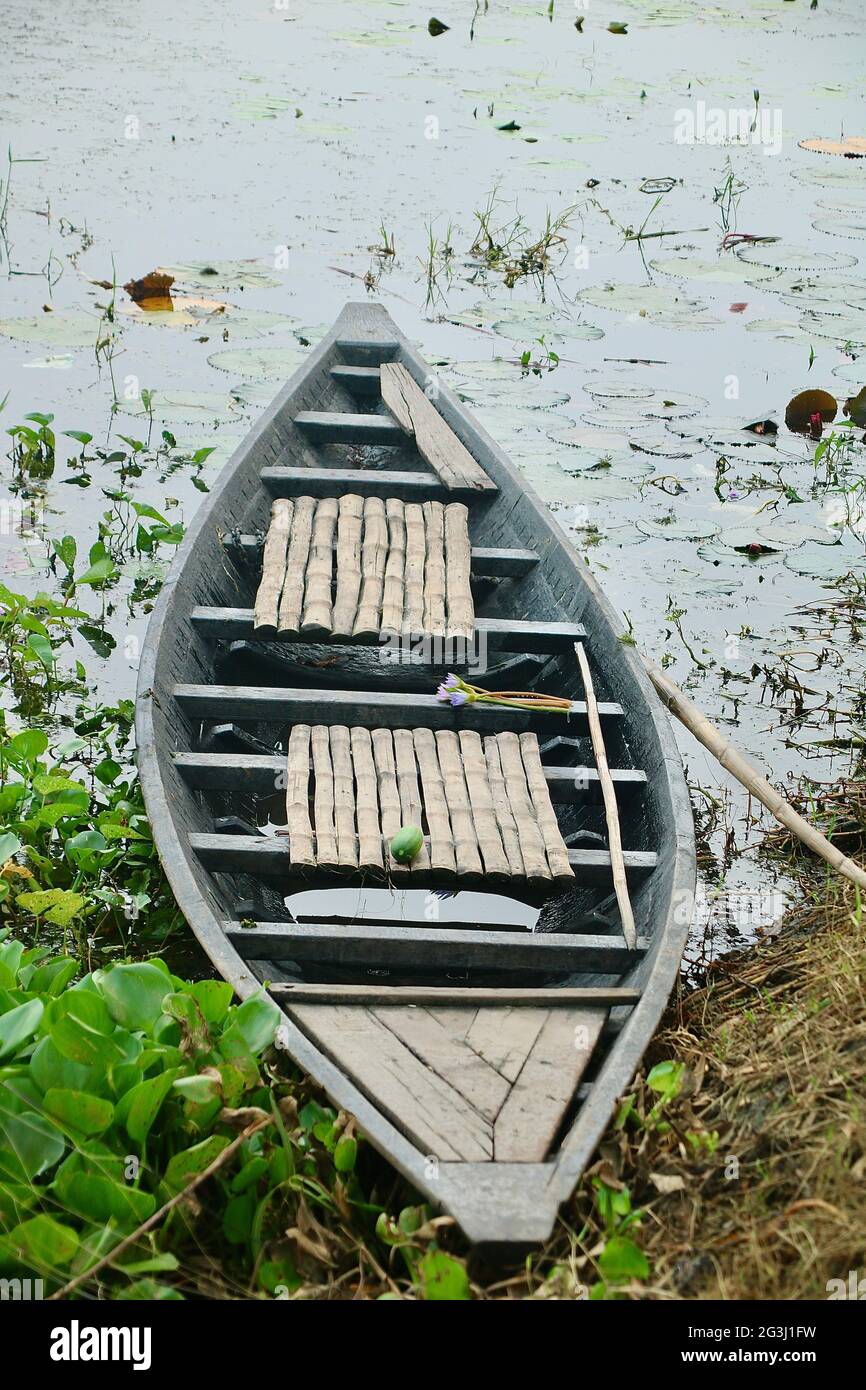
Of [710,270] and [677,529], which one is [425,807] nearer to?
[677,529]

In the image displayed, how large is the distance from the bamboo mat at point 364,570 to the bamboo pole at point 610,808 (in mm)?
305

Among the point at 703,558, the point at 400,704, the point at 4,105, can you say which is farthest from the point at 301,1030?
the point at 4,105

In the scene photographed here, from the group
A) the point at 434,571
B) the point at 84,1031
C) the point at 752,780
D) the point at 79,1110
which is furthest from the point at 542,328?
the point at 79,1110

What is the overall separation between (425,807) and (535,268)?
4622 mm

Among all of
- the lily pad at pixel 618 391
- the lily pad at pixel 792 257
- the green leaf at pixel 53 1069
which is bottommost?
the green leaf at pixel 53 1069

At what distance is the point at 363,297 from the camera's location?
20.5 feet

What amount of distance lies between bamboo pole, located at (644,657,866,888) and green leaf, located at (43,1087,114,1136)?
1474mm

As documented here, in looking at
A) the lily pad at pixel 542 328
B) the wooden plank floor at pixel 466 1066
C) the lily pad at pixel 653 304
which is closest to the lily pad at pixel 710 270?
the lily pad at pixel 653 304

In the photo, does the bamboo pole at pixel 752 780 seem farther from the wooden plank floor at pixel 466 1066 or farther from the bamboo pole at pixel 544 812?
the wooden plank floor at pixel 466 1066

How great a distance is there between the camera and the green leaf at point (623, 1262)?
167 centimetres

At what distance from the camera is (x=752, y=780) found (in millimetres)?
2926

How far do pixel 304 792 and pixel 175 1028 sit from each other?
848 mm

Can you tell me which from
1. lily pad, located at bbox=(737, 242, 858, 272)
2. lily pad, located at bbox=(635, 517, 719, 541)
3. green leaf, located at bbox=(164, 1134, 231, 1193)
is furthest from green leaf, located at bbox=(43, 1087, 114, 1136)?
lily pad, located at bbox=(737, 242, 858, 272)

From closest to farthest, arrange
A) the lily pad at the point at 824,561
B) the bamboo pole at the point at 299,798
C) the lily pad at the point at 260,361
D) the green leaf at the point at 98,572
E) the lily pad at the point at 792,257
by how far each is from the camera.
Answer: the bamboo pole at the point at 299,798
the green leaf at the point at 98,572
the lily pad at the point at 824,561
the lily pad at the point at 260,361
the lily pad at the point at 792,257
